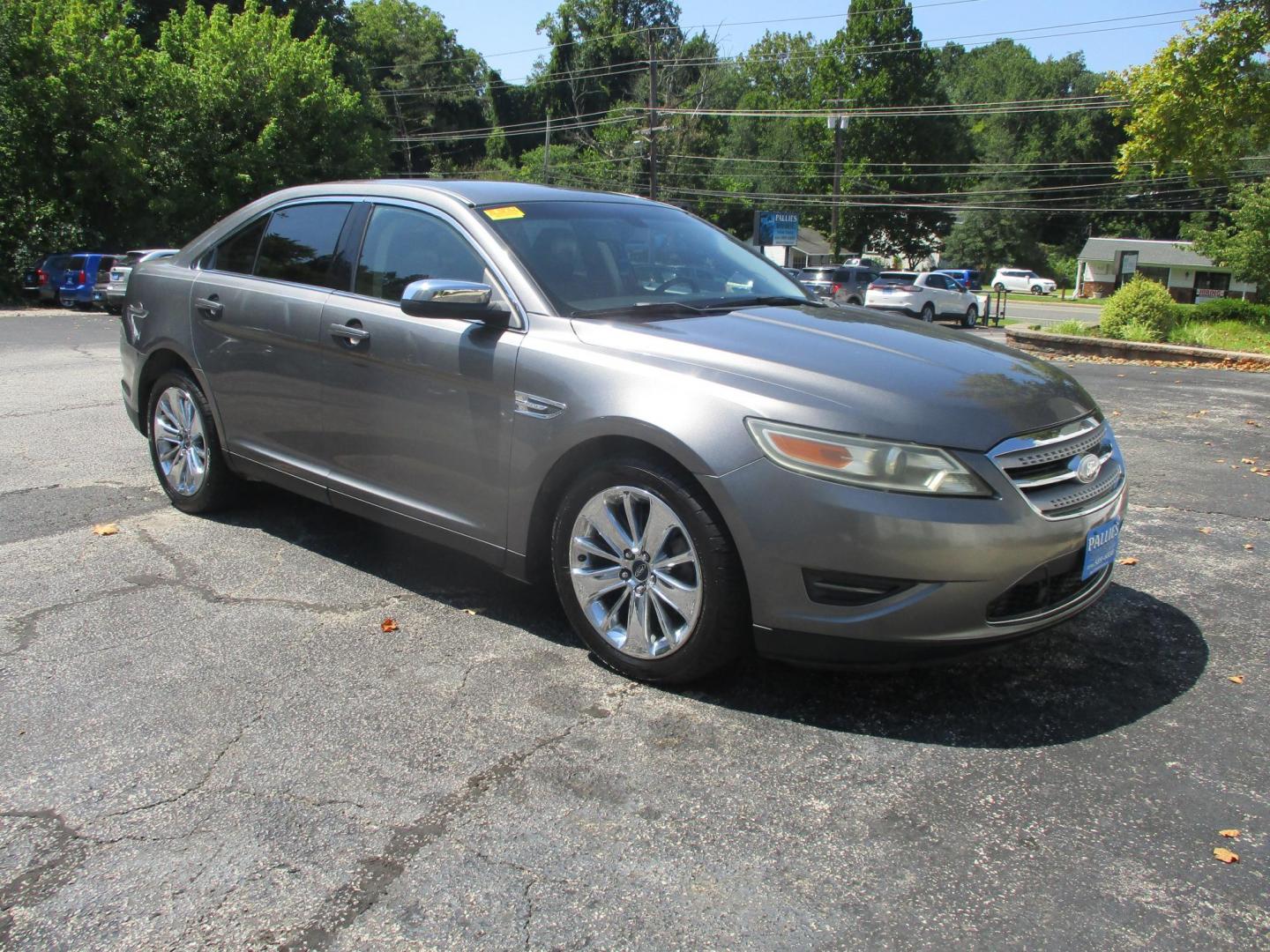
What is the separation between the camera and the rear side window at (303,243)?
185 inches

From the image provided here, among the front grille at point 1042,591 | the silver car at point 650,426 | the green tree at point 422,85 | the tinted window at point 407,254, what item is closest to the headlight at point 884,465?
the silver car at point 650,426

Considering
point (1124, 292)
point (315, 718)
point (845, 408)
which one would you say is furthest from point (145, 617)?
point (1124, 292)

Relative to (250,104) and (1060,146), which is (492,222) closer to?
(250,104)

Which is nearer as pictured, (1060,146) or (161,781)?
(161,781)

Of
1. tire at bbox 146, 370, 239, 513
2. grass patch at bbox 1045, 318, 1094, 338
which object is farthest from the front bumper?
grass patch at bbox 1045, 318, 1094, 338

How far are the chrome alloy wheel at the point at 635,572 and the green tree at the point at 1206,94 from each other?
21172 mm

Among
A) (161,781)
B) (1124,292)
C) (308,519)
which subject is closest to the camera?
(161,781)

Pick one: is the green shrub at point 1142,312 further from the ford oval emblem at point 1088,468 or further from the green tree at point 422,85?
the green tree at point 422,85

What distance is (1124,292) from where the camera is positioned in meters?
17.2

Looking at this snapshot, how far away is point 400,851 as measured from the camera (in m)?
2.63

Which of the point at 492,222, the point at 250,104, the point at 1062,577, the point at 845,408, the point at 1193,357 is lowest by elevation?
the point at 1193,357

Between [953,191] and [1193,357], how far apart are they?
6546cm

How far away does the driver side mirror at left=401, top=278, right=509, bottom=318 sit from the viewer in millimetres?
3766

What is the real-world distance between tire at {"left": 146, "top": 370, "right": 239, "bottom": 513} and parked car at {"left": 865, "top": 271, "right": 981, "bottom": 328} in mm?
27469
